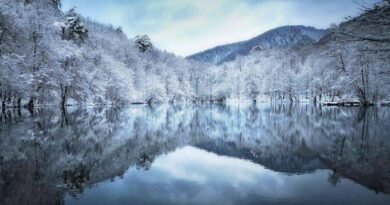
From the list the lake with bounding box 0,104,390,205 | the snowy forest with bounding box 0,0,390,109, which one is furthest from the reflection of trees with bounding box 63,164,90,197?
the snowy forest with bounding box 0,0,390,109

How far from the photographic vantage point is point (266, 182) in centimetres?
866

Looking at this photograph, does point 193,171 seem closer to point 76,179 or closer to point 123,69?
point 76,179

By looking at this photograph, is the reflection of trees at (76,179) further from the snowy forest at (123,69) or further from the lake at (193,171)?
the snowy forest at (123,69)

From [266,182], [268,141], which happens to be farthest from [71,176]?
[268,141]

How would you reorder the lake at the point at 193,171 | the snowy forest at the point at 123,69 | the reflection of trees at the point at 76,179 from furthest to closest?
the snowy forest at the point at 123,69 → the reflection of trees at the point at 76,179 → the lake at the point at 193,171

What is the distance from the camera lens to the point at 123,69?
306ft

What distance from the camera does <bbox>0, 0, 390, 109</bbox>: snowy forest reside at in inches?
838

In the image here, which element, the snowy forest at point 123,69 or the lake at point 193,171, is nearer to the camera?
the lake at point 193,171

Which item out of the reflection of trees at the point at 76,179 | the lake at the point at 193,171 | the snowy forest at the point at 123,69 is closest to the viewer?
the lake at the point at 193,171

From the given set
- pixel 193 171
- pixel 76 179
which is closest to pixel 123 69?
pixel 193 171

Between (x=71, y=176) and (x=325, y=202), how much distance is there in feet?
19.3

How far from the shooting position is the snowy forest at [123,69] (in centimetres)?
2128

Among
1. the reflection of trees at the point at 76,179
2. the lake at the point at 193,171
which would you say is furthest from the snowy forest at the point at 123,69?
the reflection of trees at the point at 76,179

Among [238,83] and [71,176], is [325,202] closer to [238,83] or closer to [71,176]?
[71,176]
